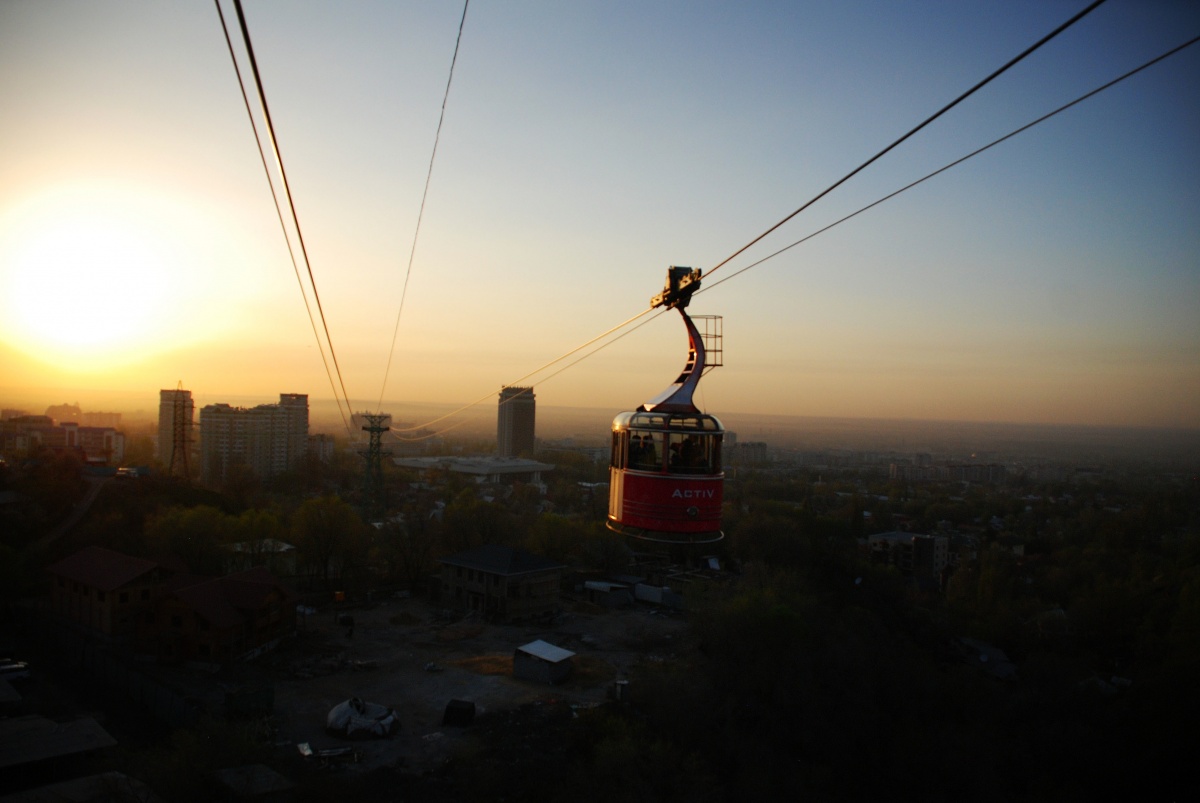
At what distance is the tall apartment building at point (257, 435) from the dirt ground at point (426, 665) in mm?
40507

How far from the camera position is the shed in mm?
16453

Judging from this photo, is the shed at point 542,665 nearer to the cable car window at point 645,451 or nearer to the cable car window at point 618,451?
the cable car window at point 618,451

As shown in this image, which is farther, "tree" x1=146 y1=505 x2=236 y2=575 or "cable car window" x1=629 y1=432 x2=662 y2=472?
"tree" x1=146 y1=505 x2=236 y2=575

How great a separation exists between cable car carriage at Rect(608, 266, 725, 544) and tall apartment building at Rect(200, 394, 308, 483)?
54.8 m

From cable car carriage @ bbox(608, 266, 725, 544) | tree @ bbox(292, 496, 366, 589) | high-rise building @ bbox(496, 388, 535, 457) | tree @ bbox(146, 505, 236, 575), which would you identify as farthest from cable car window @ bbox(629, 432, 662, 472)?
high-rise building @ bbox(496, 388, 535, 457)

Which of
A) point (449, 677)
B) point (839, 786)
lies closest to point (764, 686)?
point (839, 786)

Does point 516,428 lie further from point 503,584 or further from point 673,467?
point 673,467

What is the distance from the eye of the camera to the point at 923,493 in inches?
2729

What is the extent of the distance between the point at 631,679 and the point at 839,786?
4.98 meters

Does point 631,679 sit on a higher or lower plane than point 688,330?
lower

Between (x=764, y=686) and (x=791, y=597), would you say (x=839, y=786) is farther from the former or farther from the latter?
(x=791, y=597)

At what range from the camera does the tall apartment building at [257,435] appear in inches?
2343

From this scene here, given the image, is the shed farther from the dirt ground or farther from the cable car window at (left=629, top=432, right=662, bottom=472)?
the cable car window at (left=629, top=432, right=662, bottom=472)

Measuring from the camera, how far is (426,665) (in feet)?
57.0
